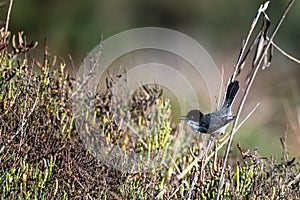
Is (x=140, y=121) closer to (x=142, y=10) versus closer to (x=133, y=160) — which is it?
(x=133, y=160)

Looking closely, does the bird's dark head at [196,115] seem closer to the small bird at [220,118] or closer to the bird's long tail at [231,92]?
the small bird at [220,118]

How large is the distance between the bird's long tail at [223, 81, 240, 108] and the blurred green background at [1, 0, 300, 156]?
643 cm

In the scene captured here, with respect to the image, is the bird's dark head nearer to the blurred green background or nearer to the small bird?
the small bird

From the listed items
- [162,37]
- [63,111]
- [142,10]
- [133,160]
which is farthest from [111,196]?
[142,10]

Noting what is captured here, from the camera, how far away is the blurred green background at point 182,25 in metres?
11.4

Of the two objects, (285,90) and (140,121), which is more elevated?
(285,90)

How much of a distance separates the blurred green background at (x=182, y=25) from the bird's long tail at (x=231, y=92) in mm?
6425

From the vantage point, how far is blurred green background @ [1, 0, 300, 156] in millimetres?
11438

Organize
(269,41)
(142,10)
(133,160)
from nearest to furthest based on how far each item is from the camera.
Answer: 1. (269,41)
2. (133,160)
3. (142,10)

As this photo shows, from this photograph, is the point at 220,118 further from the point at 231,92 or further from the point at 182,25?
the point at 182,25

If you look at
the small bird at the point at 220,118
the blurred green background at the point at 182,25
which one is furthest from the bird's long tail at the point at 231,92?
the blurred green background at the point at 182,25

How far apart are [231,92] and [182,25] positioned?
11977 mm

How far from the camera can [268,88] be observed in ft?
36.8

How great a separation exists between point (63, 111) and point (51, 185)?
1.91 ft
